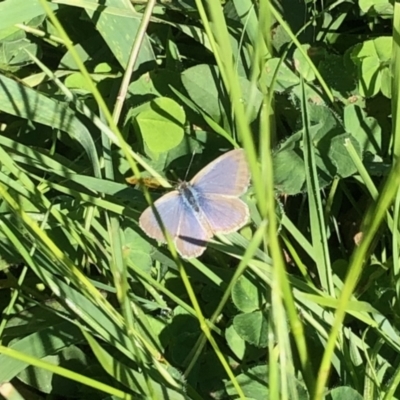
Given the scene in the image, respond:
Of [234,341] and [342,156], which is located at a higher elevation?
[342,156]

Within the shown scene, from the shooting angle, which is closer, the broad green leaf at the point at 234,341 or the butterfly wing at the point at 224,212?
the butterfly wing at the point at 224,212

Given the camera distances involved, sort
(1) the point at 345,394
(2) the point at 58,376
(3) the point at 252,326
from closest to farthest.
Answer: (1) the point at 345,394 → (3) the point at 252,326 → (2) the point at 58,376

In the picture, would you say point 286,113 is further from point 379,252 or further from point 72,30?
point 72,30

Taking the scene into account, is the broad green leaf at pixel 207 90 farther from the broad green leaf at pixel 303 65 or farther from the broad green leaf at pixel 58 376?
the broad green leaf at pixel 58 376

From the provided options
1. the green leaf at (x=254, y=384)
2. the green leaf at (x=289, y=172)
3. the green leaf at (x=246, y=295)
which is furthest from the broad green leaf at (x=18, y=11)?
the green leaf at (x=254, y=384)

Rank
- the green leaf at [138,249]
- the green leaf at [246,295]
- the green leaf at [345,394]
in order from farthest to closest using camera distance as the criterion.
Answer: the green leaf at [138,249]
the green leaf at [246,295]
the green leaf at [345,394]

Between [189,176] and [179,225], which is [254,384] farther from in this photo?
[189,176]

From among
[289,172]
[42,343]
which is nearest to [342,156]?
[289,172]
